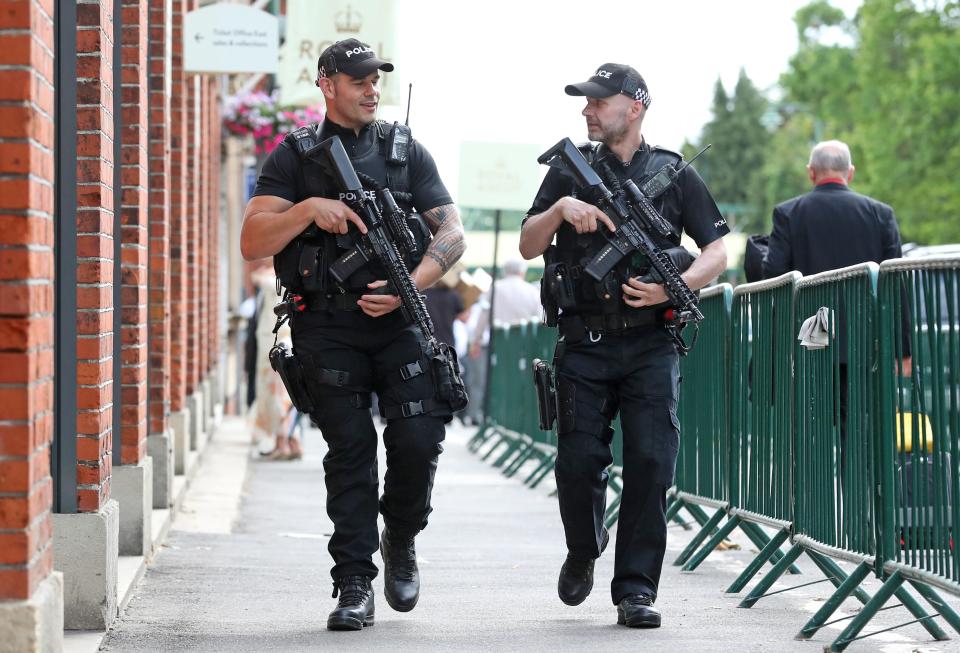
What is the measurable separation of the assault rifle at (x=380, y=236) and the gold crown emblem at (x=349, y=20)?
8.03 meters

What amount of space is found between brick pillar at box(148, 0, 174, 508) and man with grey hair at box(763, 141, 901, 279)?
3.39m

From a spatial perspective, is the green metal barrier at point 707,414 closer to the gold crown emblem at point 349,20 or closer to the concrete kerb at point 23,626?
the concrete kerb at point 23,626

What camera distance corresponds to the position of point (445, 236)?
664cm

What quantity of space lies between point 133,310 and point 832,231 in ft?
12.8

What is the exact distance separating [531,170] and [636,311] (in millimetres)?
12123

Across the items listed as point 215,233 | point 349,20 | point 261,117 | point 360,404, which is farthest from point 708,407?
point 215,233

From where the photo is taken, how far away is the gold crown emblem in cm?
1426

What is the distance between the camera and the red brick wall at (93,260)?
630 cm

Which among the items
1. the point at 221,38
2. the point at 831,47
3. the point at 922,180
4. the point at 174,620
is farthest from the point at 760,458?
the point at 831,47

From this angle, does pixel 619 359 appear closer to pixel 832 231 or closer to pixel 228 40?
pixel 832 231

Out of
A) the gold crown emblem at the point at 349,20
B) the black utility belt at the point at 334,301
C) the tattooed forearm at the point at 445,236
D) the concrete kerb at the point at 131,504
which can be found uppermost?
the gold crown emblem at the point at 349,20

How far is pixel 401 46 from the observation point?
1427 cm

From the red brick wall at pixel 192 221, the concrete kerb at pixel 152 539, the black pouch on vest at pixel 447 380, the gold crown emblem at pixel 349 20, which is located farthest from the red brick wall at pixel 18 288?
the gold crown emblem at pixel 349 20

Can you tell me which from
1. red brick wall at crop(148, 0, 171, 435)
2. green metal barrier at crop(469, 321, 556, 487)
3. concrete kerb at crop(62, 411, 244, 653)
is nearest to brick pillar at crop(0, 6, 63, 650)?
concrete kerb at crop(62, 411, 244, 653)
